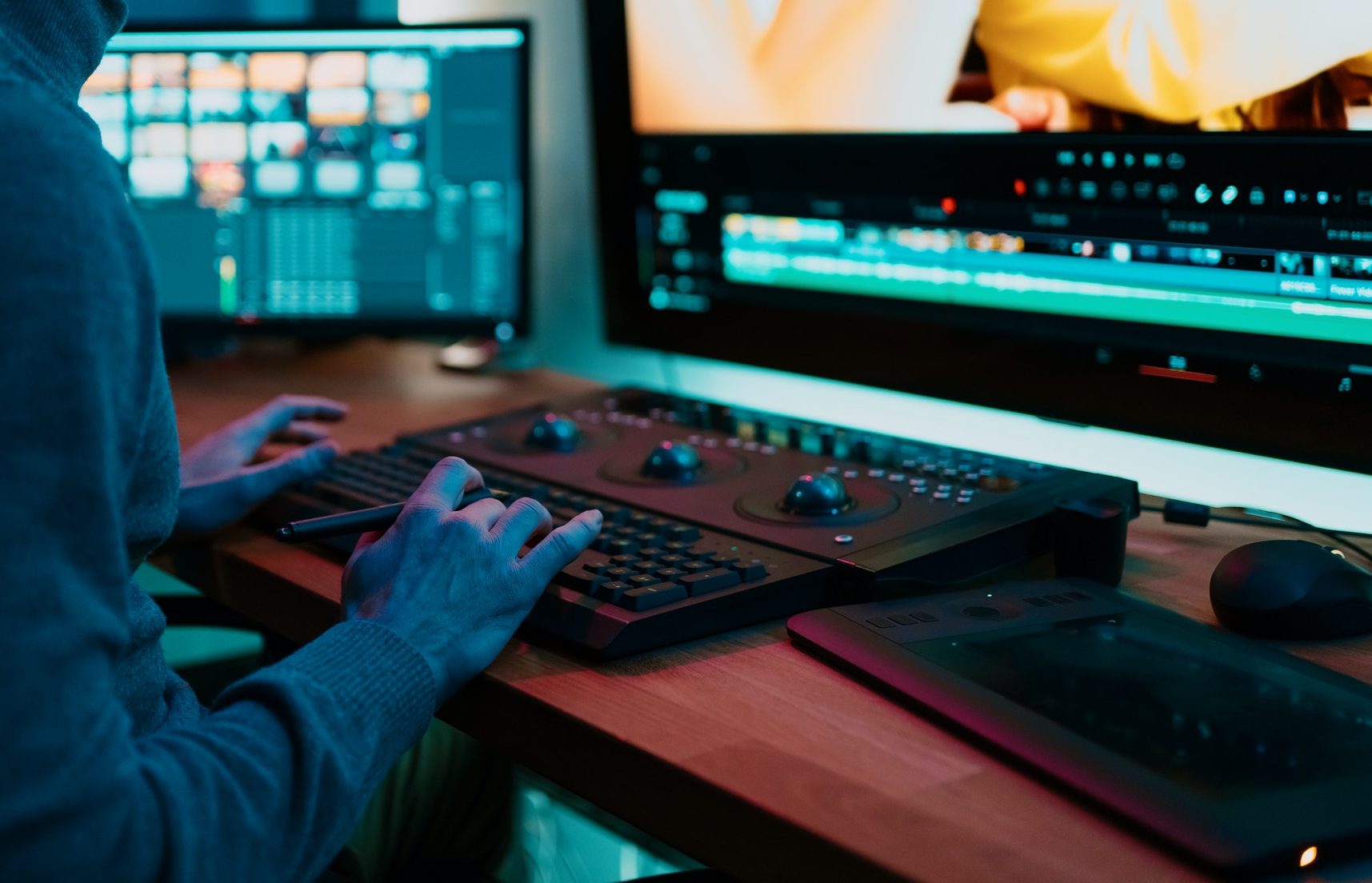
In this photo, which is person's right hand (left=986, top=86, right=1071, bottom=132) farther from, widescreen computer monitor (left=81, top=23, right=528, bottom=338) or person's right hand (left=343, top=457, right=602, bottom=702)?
widescreen computer monitor (left=81, top=23, right=528, bottom=338)

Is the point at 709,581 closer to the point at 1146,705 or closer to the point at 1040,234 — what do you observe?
the point at 1146,705

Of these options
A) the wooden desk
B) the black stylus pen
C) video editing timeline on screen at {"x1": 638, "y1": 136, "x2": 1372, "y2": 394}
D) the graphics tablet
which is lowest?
the wooden desk

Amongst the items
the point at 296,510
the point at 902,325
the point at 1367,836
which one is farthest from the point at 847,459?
the point at 1367,836

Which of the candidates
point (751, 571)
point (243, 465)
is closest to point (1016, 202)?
point (751, 571)

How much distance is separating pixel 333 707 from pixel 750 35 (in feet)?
3.02

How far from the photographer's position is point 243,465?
1.17 meters

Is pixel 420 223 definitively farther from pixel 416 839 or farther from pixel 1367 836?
pixel 1367 836

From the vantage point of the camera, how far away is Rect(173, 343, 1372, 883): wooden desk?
55 cm

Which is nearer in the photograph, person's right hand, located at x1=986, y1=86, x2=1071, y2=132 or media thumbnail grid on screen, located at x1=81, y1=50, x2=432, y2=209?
person's right hand, located at x1=986, y1=86, x2=1071, y2=132

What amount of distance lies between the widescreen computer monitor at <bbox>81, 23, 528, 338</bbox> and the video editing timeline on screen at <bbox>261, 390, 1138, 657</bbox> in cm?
43

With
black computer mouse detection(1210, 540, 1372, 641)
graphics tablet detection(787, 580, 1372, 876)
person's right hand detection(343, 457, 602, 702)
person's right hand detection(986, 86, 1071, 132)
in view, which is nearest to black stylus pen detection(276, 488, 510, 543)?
person's right hand detection(343, 457, 602, 702)

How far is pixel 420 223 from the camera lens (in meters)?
1.62

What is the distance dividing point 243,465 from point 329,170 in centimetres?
57

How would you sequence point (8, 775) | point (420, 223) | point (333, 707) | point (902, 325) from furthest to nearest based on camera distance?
point (420, 223) → point (902, 325) → point (333, 707) → point (8, 775)
